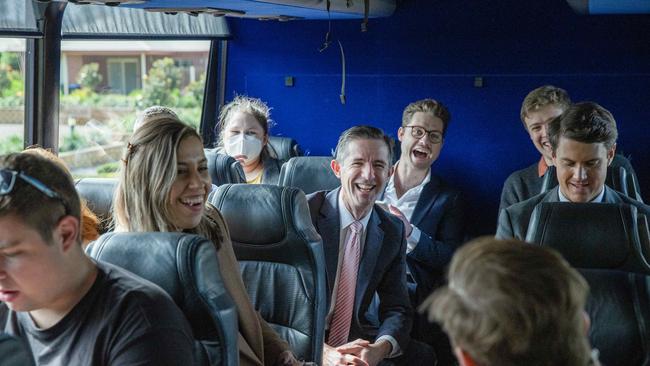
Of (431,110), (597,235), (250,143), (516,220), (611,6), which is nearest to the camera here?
(597,235)

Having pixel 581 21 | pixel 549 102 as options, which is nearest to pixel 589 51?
pixel 581 21

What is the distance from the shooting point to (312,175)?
5.37 m

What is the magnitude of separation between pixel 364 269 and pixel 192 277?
1529 mm

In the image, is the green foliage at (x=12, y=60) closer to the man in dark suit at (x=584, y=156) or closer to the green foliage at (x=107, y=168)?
the green foliage at (x=107, y=168)

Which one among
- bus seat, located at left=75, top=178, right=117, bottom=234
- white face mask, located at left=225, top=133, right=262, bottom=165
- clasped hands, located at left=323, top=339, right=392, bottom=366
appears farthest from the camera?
white face mask, located at left=225, top=133, right=262, bottom=165

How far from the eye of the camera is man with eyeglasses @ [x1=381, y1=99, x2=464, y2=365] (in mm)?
4836

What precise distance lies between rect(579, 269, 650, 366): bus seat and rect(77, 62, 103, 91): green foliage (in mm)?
3463

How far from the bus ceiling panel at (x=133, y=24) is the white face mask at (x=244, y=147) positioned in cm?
98

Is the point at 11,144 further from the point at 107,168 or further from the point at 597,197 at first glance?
the point at 597,197

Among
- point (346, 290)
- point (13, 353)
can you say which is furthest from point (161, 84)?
point (13, 353)

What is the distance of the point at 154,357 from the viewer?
1.94 metres

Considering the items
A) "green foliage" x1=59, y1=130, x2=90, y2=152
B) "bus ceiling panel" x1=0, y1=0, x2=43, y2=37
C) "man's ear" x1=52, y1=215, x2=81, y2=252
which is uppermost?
"bus ceiling panel" x1=0, y1=0, x2=43, y2=37

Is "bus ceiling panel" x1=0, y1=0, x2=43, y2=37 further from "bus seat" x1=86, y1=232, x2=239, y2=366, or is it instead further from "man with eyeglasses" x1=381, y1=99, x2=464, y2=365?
"bus seat" x1=86, y1=232, x2=239, y2=366

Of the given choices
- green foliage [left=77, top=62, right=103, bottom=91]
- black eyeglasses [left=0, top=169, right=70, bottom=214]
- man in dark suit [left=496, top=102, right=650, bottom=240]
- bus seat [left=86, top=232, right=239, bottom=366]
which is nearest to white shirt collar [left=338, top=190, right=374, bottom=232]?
man in dark suit [left=496, top=102, right=650, bottom=240]
